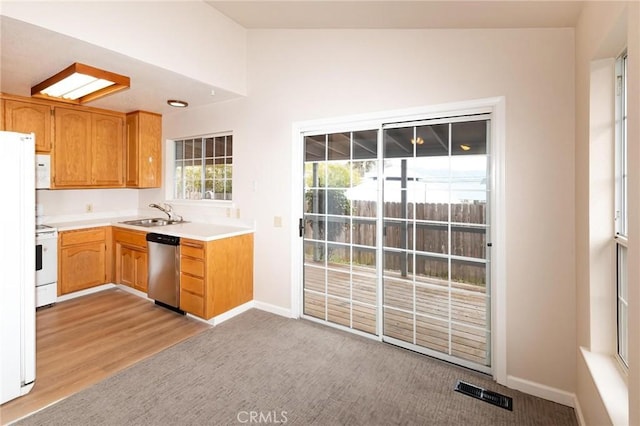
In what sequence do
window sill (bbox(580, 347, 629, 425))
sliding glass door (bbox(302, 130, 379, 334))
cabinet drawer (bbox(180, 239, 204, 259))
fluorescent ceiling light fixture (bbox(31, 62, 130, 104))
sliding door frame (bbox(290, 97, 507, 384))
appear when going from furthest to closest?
cabinet drawer (bbox(180, 239, 204, 259)), sliding glass door (bbox(302, 130, 379, 334)), fluorescent ceiling light fixture (bbox(31, 62, 130, 104)), sliding door frame (bbox(290, 97, 507, 384)), window sill (bbox(580, 347, 629, 425))

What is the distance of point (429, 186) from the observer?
8.66ft

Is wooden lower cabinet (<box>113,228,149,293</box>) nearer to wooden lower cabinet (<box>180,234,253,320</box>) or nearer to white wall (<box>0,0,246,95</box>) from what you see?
wooden lower cabinet (<box>180,234,253,320</box>)

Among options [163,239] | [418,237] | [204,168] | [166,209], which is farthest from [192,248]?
[418,237]

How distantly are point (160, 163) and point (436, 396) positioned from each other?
4563 millimetres

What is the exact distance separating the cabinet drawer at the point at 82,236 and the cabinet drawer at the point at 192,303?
5.76 ft

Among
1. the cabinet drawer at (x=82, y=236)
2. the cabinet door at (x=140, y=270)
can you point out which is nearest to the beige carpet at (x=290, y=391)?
the cabinet door at (x=140, y=270)

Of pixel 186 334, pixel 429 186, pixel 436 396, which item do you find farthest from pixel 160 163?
pixel 436 396

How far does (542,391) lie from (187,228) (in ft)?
12.2

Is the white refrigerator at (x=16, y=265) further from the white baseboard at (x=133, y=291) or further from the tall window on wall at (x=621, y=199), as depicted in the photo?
the tall window on wall at (x=621, y=199)

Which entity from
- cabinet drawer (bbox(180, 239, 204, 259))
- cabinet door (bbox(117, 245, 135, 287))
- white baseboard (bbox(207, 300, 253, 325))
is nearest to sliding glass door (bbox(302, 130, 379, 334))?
white baseboard (bbox(207, 300, 253, 325))

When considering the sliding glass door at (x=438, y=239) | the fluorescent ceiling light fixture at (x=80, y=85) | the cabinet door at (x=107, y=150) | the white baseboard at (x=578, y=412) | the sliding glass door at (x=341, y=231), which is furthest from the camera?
the cabinet door at (x=107, y=150)

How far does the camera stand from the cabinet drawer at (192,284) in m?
3.26

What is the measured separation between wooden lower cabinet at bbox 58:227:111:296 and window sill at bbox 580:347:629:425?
512 centimetres

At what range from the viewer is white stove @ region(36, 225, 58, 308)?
3.56 m
